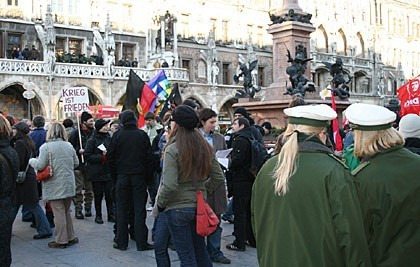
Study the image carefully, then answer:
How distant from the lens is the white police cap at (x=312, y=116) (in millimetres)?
3018

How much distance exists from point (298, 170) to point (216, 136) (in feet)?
17.9

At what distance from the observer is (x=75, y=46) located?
32.5 metres

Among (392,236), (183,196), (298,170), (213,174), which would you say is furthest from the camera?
(213,174)

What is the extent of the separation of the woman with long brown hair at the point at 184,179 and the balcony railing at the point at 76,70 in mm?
24935

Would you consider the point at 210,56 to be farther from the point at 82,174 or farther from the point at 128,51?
the point at 82,174

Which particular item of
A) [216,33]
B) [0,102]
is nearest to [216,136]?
[0,102]

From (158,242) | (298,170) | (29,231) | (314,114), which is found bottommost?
(29,231)

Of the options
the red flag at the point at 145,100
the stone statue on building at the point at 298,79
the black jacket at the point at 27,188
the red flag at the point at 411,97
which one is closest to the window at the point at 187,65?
the stone statue on building at the point at 298,79

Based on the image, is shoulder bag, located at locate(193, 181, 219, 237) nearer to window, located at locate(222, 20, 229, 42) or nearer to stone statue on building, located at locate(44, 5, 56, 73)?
stone statue on building, located at locate(44, 5, 56, 73)

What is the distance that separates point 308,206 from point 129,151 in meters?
4.68

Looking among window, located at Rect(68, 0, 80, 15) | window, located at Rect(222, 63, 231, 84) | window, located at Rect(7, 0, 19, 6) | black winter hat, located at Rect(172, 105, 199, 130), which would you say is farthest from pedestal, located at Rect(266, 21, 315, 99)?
window, located at Rect(222, 63, 231, 84)

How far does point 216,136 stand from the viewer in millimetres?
8336

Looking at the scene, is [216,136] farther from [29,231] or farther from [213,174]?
[29,231]

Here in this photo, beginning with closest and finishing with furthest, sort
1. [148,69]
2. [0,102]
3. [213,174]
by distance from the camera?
[213,174], [0,102], [148,69]
